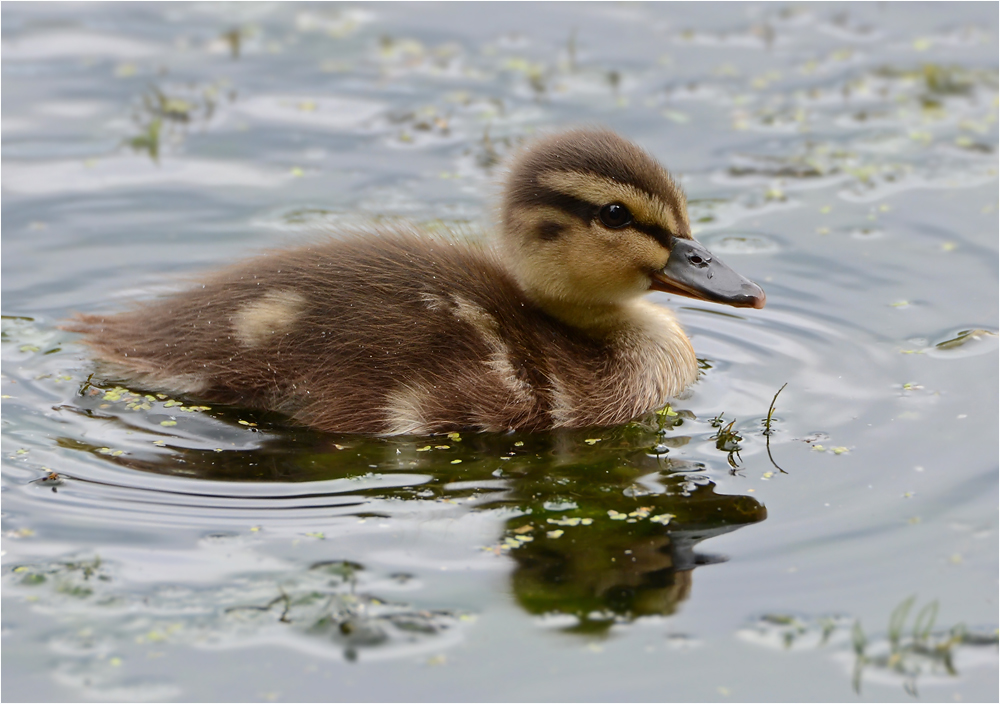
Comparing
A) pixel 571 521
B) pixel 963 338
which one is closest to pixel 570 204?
pixel 571 521

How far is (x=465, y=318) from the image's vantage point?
4.95 m

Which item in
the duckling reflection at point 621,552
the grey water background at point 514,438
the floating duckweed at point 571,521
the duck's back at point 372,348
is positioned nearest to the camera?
the grey water background at point 514,438

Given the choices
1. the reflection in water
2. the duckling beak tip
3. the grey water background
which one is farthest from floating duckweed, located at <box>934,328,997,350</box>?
the reflection in water

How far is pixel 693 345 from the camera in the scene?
6.00 m

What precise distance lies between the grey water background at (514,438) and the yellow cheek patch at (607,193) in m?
0.47

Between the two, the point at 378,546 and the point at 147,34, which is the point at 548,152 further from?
the point at 147,34

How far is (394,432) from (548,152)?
1245 mm

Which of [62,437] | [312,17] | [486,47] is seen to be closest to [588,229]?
[62,437]

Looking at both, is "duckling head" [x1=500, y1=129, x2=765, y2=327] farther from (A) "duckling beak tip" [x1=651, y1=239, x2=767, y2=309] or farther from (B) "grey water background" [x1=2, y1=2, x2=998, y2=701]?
(B) "grey water background" [x1=2, y1=2, x2=998, y2=701]

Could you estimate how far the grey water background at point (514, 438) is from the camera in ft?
12.2

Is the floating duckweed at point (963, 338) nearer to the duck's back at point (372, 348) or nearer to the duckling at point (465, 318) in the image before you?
the duckling at point (465, 318)

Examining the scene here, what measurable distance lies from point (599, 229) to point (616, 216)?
84mm

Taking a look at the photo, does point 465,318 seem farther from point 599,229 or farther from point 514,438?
point 599,229

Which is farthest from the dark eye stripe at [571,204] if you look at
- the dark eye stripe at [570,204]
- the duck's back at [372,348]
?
the duck's back at [372,348]
